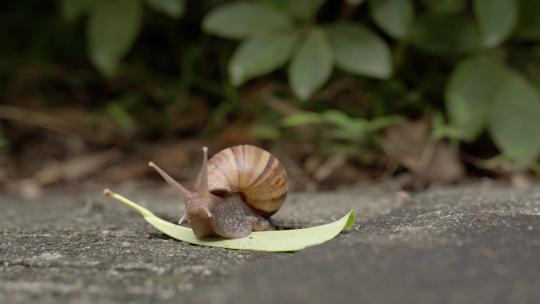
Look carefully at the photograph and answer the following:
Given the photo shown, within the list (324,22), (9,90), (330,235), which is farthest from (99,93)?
(330,235)

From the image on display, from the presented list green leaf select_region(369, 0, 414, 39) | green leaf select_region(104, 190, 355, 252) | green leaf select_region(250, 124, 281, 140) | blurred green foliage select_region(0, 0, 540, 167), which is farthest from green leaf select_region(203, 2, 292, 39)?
green leaf select_region(104, 190, 355, 252)

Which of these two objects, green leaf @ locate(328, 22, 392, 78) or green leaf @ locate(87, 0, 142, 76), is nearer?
green leaf @ locate(328, 22, 392, 78)

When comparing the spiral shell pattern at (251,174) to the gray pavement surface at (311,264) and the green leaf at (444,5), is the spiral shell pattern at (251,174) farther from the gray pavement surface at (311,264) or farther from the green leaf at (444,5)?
the green leaf at (444,5)

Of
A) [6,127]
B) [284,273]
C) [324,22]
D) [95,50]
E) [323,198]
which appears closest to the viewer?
[284,273]

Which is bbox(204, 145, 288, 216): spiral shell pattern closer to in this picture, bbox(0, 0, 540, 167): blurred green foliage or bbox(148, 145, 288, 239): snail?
bbox(148, 145, 288, 239): snail

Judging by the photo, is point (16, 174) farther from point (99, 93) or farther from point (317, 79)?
point (317, 79)

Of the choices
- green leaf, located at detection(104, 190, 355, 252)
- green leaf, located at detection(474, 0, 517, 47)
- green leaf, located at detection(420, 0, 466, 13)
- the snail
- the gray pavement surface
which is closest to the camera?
the gray pavement surface

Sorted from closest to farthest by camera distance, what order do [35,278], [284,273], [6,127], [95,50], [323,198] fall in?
[284,273]
[35,278]
[323,198]
[95,50]
[6,127]
